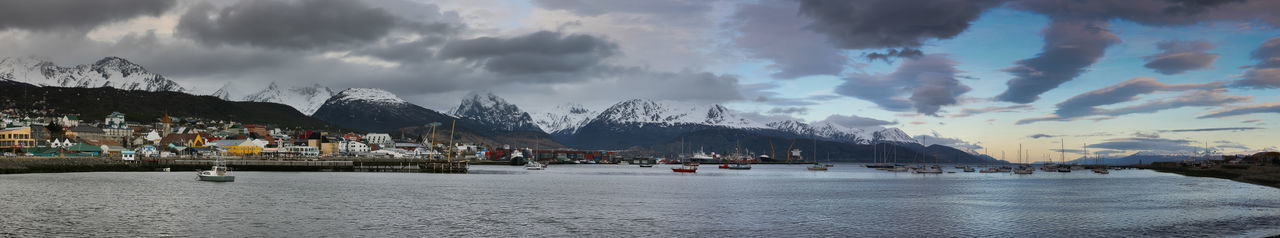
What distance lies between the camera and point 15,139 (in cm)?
17425

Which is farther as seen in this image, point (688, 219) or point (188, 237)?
point (688, 219)

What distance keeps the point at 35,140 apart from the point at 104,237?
186 meters

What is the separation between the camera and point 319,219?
48.8m

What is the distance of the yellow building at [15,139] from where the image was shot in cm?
17131

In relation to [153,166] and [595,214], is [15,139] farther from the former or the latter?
[595,214]

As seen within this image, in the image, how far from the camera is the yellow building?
17131 cm

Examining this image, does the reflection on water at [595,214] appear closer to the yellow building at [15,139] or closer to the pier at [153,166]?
the pier at [153,166]

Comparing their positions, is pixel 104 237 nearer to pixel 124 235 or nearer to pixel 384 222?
pixel 124 235

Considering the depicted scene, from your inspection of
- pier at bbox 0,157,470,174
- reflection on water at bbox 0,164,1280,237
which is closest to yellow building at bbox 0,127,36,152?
pier at bbox 0,157,470,174

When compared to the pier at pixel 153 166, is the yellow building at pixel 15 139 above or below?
above

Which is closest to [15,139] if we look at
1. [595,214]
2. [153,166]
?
[153,166]

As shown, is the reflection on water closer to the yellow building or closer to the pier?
the pier

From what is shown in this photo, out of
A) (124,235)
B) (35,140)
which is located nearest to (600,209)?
(124,235)

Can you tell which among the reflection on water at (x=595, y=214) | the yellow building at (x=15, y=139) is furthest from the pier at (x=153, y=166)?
the reflection on water at (x=595, y=214)
